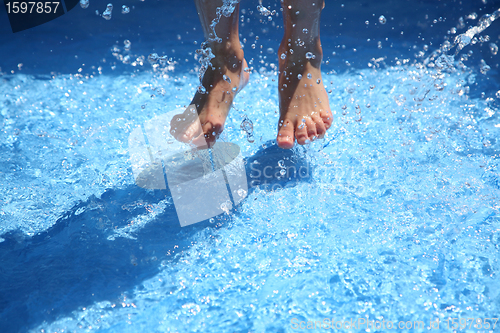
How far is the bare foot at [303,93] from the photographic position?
1.20 m

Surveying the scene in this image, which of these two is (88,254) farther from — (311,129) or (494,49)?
(494,49)

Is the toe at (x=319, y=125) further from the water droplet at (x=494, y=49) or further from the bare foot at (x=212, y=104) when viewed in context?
the water droplet at (x=494, y=49)

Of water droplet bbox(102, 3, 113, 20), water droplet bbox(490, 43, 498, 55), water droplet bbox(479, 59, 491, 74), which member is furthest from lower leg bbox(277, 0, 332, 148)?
water droplet bbox(102, 3, 113, 20)

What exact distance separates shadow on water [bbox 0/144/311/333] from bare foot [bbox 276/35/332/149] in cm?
19

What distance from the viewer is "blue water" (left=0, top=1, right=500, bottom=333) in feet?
2.93

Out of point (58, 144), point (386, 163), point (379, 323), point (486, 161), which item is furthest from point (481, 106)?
point (58, 144)

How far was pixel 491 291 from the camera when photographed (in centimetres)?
90

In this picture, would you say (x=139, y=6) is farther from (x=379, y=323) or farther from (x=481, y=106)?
(x=379, y=323)

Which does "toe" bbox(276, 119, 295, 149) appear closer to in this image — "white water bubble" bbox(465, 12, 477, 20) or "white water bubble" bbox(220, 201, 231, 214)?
"white water bubble" bbox(220, 201, 231, 214)
